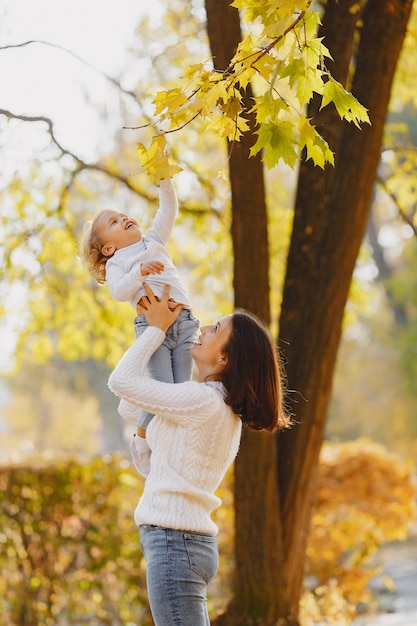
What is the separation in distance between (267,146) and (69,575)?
5144mm

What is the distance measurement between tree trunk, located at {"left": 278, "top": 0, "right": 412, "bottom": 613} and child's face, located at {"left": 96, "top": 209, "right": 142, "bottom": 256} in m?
1.83

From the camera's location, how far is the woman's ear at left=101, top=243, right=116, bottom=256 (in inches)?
127

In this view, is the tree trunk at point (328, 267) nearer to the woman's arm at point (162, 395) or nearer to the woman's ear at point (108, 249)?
the woman's ear at point (108, 249)

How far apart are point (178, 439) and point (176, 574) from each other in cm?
39

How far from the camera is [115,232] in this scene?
10.5 feet

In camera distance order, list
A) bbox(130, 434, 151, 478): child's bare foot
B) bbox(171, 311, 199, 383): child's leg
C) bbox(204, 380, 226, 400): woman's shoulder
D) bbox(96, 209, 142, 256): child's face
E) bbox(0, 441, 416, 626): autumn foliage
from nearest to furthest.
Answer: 1. bbox(204, 380, 226, 400): woman's shoulder
2. bbox(130, 434, 151, 478): child's bare foot
3. bbox(171, 311, 199, 383): child's leg
4. bbox(96, 209, 142, 256): child's face
5. bbox(0, 441, 416, 626): autumn foliage

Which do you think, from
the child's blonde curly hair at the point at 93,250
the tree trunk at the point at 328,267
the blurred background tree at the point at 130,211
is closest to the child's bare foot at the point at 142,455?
the child's blonde curly hair at the point at 93,250

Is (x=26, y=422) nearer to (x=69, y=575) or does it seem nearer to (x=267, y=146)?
Result: (x=69, y=575)

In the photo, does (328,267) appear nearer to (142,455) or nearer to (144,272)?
(144,272)

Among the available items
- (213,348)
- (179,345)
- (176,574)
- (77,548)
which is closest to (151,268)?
(179,345)

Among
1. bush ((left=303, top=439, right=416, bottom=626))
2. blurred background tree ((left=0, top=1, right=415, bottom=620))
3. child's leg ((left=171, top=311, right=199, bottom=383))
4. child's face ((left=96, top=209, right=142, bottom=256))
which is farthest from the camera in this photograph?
bush ((left=303, top=439, right=416, bottom=626))

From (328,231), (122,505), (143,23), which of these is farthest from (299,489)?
(143,23)

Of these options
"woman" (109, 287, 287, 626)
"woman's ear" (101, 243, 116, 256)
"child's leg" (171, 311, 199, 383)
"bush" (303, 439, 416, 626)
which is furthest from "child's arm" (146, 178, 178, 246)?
"bush" (303, 439, 416, 626)

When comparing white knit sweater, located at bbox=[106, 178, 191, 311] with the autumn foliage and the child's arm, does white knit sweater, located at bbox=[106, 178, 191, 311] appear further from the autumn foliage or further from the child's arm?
the autumn foliage
